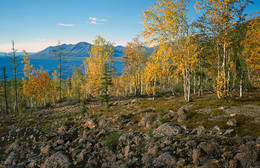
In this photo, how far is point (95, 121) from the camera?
15.9 meters

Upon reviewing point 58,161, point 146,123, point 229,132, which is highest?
point 229,132

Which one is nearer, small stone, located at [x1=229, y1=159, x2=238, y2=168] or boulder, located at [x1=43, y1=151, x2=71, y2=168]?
small stone, located at [x1=229, y1=159, x2=238, y2=168]

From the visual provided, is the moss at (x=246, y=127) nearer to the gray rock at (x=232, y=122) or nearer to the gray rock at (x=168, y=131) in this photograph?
the gray rock at (x=232, y=122)

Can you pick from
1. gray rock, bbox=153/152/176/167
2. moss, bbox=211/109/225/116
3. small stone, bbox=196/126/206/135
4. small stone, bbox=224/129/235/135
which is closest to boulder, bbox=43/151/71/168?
gray rock, bbox=153/152/176/167

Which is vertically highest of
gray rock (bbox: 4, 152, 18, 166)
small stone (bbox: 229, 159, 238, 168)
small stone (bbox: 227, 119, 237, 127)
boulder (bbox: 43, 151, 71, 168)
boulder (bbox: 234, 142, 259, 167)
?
small stone (bbox: 227, 119, 237, 127)

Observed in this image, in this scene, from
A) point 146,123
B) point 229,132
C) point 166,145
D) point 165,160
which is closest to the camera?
point 165,160

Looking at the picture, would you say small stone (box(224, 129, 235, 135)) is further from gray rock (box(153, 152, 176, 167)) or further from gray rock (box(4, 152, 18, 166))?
gray rock (box(4, 152, 18, 166))

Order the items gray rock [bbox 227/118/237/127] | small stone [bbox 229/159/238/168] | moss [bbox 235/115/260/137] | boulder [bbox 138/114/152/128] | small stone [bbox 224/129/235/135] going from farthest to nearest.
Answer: boulder [bbox 138/114/152/128] → gray rock [bbox 227/118/237/127] → small stone [bbox 224/129/235/135] → moss [bbox 235/115/260/137] → small stone [bbox 229/159/238/168]

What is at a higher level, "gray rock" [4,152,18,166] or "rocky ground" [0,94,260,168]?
"rocky ground" [0,94,260,168]

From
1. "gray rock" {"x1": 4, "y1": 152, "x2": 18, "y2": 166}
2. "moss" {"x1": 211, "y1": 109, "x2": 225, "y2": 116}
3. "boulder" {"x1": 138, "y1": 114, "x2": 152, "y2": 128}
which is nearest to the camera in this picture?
"gray rock" {"x1": 4, "y1": 152, "x2": 18, "y2": 166}

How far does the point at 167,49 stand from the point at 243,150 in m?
12.5

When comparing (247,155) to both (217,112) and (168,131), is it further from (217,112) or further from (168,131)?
(217,112)

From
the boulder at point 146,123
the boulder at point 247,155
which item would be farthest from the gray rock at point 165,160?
the boulder at point 146,123

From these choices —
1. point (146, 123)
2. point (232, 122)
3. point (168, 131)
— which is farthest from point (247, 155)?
point (146, 123)
